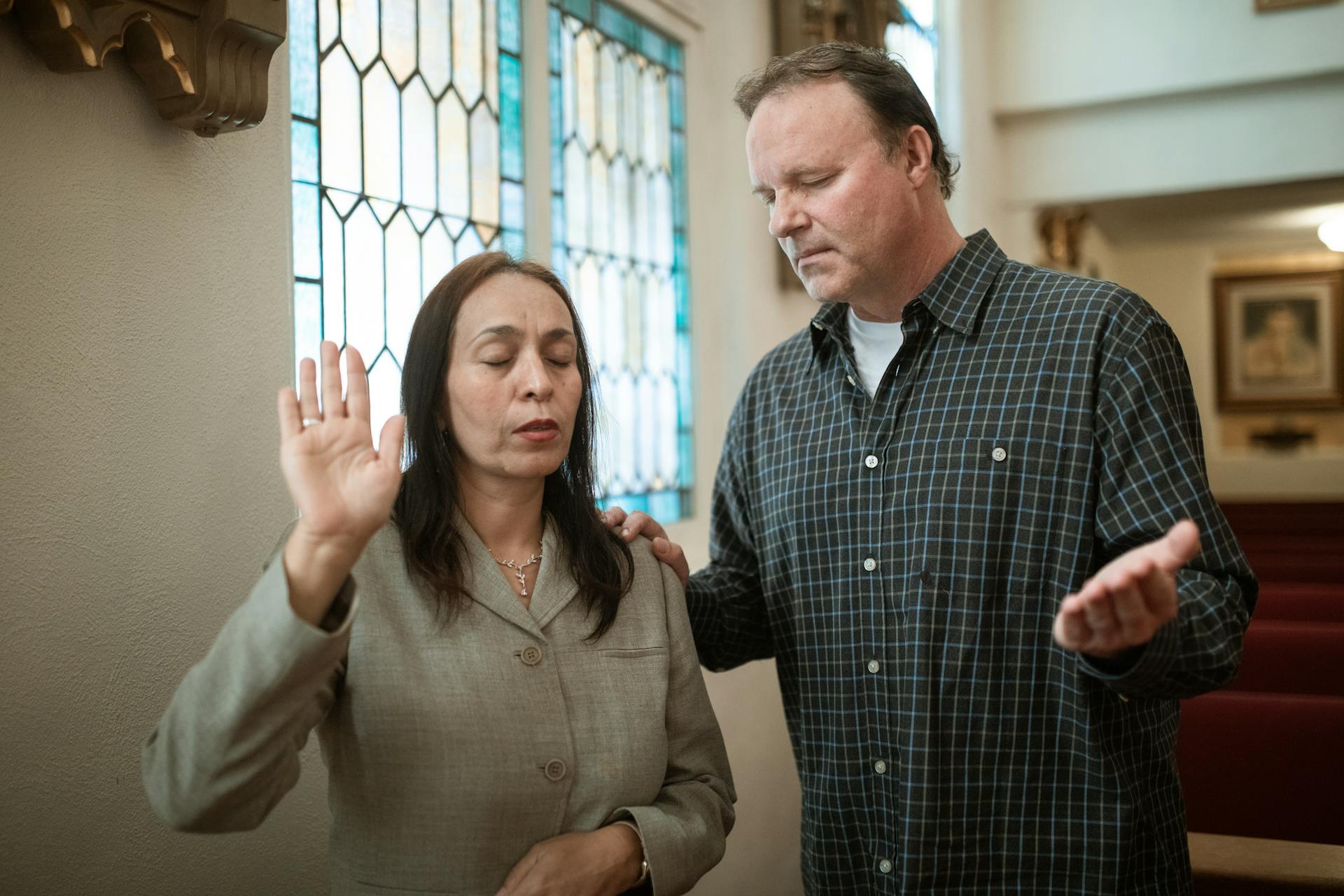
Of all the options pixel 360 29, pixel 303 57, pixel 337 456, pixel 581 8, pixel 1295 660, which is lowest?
pixel 1295 660

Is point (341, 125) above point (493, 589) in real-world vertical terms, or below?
above

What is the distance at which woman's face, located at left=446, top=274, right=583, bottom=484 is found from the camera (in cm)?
165

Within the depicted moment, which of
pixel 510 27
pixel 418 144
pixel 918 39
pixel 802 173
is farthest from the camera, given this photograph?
pixel 918 39

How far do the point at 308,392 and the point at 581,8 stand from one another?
88.8 inches

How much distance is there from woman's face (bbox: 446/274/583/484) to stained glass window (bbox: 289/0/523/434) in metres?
0.69

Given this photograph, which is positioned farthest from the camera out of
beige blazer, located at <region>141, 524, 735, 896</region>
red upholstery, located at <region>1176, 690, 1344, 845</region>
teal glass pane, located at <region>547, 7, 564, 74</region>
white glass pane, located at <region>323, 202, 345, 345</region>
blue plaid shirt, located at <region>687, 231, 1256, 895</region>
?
teal glass pane, located at <region>547, 7, 564, 74</region>

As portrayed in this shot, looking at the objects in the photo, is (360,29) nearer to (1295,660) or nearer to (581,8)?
(581,8)

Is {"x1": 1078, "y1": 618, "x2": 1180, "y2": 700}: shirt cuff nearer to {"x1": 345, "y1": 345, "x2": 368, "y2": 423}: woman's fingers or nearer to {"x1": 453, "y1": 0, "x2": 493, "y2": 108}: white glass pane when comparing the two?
{"x1": 345, "y1": 345, "x2": 368, "y2": 423}: woman's fingers

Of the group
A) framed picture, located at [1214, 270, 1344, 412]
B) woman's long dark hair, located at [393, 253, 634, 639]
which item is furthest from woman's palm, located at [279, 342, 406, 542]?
framed picture, located at [1214, 270, 1344, 412]

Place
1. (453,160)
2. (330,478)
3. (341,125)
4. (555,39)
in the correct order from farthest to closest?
1. (555,39)
2. (453,160)
3. (341,125)
4. (330,478)

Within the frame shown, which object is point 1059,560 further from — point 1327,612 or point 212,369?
point 1327,612

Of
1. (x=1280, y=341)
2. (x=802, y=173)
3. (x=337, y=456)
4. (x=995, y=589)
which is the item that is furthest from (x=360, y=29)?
(x=1280, y=341)

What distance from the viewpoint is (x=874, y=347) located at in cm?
205

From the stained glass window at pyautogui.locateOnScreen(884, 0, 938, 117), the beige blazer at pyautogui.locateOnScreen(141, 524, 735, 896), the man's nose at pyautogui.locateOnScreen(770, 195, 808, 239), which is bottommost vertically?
the beige blazer at pyautogui.locateOnScreen(141, 524, 735, 896)
